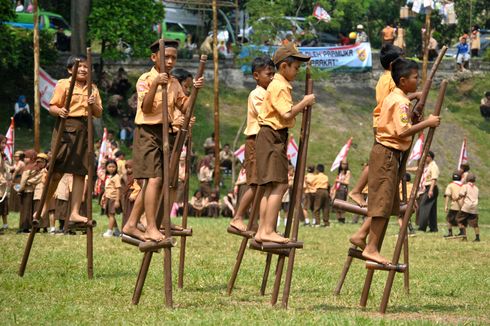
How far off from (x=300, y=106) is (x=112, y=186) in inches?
520

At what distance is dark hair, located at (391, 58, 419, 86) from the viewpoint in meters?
11.8

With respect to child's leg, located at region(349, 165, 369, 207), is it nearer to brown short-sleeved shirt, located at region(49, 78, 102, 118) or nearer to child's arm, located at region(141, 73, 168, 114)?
child's arm, located at region(141, 73, 168, 114)

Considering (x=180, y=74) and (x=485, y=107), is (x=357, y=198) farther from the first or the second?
(x=485, y=107)

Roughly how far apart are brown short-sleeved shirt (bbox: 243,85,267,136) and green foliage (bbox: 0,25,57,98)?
2726cm

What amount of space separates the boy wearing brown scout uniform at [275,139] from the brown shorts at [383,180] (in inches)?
34.8

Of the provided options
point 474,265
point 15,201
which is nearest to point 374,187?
point 474,265

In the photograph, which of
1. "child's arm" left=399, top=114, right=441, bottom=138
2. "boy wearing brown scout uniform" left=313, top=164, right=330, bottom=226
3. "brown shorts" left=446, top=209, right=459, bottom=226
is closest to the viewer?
"child's arm" left=399, top=114, right=441, bottom=138

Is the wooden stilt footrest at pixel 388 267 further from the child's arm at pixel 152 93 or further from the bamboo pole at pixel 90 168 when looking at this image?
the bamboo pole at pixel 90 168

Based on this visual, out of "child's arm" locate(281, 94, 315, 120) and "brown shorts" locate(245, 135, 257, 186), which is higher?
"child's arm" locate(281, 94, 315, 120)

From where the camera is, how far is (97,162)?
34250 mm

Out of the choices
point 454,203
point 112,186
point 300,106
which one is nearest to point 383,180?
point 300,106

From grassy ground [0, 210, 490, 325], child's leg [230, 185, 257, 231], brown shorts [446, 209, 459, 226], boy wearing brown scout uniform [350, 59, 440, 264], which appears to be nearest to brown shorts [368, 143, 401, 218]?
boy wearing brown scout uniform [350, 59, 440, 264]

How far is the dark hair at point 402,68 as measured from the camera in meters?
11.8

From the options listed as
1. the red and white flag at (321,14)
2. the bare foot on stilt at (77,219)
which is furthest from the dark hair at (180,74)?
the red and white flag at (321,14)
